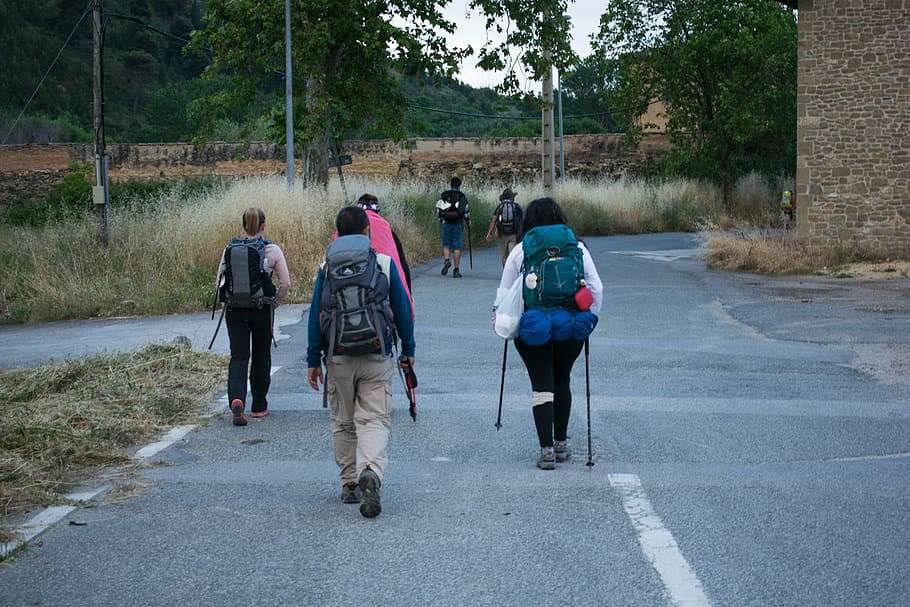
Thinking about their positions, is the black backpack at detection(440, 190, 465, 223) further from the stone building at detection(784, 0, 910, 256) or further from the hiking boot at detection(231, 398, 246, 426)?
the hiking boot at detection(231, 398, 246, 426)

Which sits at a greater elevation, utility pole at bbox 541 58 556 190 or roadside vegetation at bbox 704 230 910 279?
utility pole at bbox 541 58 556 190

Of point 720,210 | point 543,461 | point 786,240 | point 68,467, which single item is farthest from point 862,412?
point 720,210

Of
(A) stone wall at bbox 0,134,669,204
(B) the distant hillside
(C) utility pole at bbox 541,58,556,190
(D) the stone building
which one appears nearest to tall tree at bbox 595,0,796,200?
(A) stone wall at bbox 0,134,669,204

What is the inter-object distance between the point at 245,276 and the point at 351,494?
9.70 ft

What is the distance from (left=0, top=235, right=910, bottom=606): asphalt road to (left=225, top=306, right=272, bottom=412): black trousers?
281 millimetres

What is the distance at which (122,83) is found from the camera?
265 ft

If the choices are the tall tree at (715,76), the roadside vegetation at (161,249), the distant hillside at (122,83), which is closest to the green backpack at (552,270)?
the roadside vegetation at (161,249)

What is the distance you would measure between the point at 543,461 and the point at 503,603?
8.40 ft

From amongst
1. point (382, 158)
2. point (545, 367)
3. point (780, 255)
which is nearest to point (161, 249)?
point (780, 255)

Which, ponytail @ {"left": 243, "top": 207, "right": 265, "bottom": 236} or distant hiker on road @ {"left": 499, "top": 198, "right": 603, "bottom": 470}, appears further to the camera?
ponytail @ {"left": 243, "top": 207, "right": 265, "bottom": 236}

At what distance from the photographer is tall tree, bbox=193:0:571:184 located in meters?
29.4

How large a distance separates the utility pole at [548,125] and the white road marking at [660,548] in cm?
2604

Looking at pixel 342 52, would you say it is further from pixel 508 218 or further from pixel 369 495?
pixel 369 495

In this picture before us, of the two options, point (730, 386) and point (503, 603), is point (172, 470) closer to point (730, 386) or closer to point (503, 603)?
point (503, 603)
